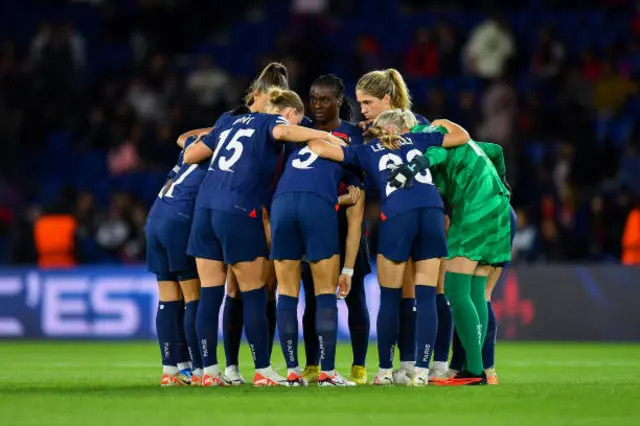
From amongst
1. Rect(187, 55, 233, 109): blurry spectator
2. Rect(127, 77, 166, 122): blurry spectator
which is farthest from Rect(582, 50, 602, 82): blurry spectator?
Rect(127, 77, 166, 122): blurry spectator

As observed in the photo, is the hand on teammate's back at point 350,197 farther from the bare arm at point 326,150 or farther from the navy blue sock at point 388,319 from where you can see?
the navy blue sock at point 388,319

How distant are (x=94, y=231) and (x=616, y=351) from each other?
806cm

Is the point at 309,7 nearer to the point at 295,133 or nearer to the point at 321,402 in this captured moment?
the point at 295,133

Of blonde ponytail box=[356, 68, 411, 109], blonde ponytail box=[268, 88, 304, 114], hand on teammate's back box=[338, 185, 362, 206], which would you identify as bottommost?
hand on teammate's back box=[338, 185, 362, 206]

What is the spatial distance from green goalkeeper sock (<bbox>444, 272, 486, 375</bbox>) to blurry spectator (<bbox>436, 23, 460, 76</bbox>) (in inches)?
446

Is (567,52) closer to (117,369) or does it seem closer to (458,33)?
(458,33)

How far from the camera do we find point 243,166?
9.61m

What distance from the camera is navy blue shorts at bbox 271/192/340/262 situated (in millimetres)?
9375

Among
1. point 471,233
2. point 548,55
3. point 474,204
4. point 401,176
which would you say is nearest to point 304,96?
point 548,55

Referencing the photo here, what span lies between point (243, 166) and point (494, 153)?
6.73 feet

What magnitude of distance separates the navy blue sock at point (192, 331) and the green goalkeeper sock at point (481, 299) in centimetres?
208

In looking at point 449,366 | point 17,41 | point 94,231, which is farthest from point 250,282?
point 17,41

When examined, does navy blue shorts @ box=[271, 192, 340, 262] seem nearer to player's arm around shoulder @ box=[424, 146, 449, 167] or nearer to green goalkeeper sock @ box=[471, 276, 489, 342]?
player's arm around shoulder @ box=[424, 146, 449, 167]

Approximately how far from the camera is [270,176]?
9.80m
